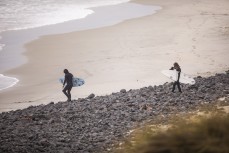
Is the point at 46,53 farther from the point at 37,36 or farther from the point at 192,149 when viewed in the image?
the point at 192,149

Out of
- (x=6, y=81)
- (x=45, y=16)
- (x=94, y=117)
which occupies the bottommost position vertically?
(x=6, y=81)

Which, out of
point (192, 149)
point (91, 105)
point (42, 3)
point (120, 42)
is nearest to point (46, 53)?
point (120, 42)

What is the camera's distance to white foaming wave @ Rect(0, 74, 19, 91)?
1595 centimetres

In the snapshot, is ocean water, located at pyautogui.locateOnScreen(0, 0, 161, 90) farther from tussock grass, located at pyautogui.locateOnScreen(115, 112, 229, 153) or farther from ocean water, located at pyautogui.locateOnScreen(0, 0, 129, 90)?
tussock grass, located at pyautogui.locateOnScreen(115, 112, 229, 153)

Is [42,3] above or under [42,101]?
above

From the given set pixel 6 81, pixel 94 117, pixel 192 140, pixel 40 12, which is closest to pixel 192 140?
pixel 192 140

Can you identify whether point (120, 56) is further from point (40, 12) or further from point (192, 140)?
point (40, 12)

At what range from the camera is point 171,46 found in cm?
2083

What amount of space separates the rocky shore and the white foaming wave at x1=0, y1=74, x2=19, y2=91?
4476 mm

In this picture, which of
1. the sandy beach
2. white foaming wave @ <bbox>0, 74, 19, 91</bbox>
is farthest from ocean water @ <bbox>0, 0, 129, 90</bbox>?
white foaming wave @ <bbox>0, 74, 19, 91</bbox>

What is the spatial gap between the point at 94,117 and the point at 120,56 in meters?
9.70

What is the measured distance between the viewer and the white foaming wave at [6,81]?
1595cm

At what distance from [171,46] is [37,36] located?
10.2 metres

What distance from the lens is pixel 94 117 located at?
10125mm
